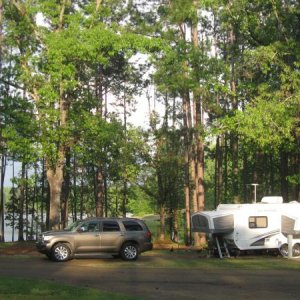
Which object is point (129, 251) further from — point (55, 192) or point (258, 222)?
point (55, 192)

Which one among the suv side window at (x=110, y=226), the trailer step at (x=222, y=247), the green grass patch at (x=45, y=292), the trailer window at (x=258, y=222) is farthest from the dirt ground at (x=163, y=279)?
the trailer window at (x=258, y=222)

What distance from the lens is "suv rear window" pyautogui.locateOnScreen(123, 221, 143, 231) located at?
75.0 ft

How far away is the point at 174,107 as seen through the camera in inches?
1747

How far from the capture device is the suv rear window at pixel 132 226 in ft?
75.0

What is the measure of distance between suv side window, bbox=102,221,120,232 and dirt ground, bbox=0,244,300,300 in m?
1.35

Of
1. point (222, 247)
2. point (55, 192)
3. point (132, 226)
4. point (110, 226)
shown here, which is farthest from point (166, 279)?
point (55, 192)

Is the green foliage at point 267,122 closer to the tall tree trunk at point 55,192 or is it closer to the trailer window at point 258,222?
the trailer window at point 258,222

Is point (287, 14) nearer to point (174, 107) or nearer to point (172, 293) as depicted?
point (174, 107)

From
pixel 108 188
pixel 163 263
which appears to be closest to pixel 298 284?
pixel 163 263

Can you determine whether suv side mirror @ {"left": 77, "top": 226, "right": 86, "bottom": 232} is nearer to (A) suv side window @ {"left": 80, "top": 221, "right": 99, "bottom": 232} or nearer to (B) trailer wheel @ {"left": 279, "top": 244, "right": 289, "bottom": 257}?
(A) suv side window @ {"left": 80, "top": 221, "right": 99, "bottom": 232}

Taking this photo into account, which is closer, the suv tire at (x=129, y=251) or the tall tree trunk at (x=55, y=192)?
the suv tire at (x=129, y=251)

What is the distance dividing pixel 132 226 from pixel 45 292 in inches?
437

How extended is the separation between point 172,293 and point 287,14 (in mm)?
20866

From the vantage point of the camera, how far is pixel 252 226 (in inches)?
1005
